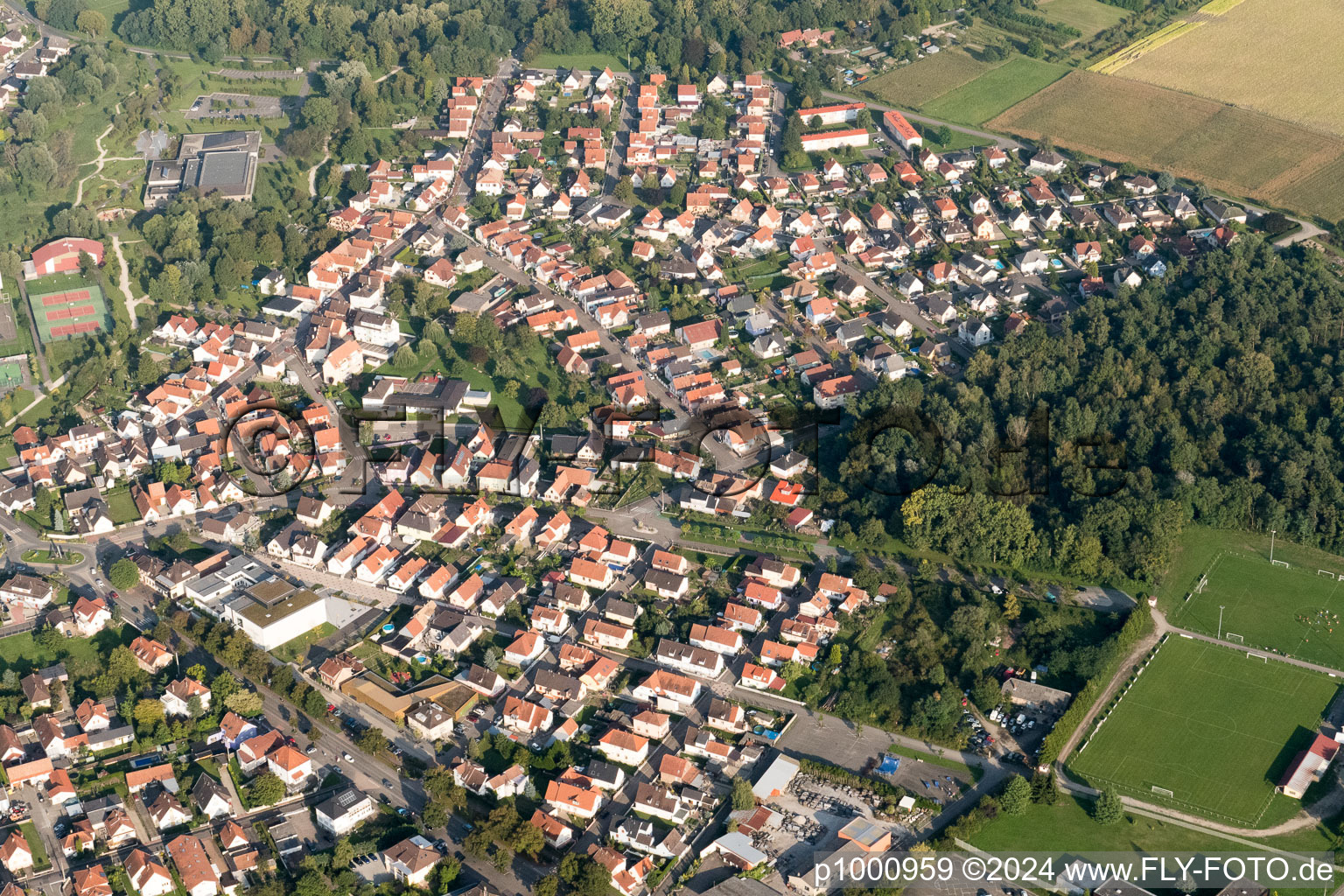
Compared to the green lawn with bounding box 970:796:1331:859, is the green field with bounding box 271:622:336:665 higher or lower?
higher

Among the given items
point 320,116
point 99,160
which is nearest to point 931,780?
point 320,116

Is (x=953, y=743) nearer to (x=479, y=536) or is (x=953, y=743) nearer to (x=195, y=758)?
(x=479, y=536)

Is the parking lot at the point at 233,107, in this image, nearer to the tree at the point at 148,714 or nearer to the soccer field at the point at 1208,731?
the tree at the point at 148,714

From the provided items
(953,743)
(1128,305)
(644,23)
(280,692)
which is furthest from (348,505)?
(644,23)

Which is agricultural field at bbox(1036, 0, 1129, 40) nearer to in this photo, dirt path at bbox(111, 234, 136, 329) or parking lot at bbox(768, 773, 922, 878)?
dirt path at bbox(111, 234, 136, 329)

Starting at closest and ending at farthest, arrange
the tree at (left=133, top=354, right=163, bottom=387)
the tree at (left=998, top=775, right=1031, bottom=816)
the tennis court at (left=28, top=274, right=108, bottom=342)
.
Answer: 1. the tree at (left=998, top=775, right=1031, bottom=816)
2. the tree at (left=133, top=354, right=163, bottom=387)
3. the tennis court at (left=28, top=274, right=108, bottom=342)

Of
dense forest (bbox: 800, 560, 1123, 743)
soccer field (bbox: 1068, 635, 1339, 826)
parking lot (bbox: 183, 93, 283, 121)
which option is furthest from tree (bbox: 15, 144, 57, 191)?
soccer field (bbox: 1068, 635, 1339, 826)
